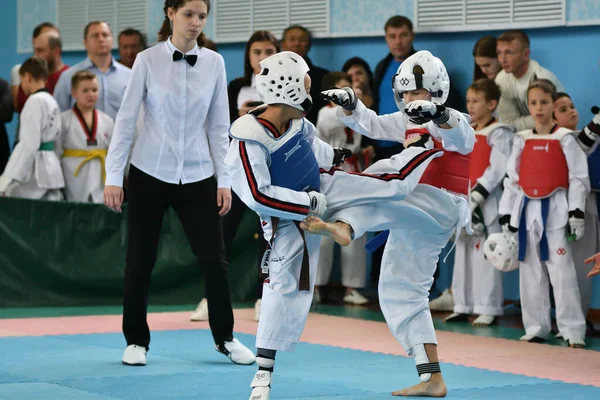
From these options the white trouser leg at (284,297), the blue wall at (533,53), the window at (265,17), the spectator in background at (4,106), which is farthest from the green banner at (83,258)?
the white trouser leg at (284,297)

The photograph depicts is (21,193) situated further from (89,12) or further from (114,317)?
(89,12)

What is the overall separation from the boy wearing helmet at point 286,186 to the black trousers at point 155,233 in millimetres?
1169

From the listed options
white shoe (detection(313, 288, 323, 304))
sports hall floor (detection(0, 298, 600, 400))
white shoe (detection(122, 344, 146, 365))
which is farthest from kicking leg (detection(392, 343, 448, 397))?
white shoe (detection(313, 288, 323, 304))

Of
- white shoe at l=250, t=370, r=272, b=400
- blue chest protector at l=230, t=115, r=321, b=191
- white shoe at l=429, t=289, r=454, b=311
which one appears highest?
blue chest protector at l=230, t=115, r=321, b=191

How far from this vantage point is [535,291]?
6965 mm

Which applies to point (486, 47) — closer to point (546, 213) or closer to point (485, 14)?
point (485, 14)

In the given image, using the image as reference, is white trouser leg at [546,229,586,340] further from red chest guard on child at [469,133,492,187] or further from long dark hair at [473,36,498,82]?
long dark hair at [473,36,498,82]

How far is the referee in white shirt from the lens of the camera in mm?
5371

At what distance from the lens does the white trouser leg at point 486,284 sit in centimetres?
761

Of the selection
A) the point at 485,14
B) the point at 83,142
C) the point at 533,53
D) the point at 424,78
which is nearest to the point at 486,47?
the point at 533,53

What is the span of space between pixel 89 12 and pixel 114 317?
19.1ft

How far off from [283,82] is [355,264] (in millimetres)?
4758

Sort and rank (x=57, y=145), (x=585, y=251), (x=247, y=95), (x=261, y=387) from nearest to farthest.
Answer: (x=261, y=387), (x=585, y=251), (x=247, y=95), (x=57, y=145)

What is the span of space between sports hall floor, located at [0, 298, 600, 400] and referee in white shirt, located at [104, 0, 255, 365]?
0.36 metres
